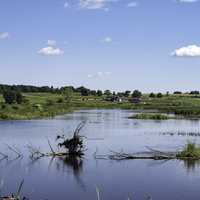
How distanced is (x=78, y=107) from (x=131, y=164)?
75.3 metres

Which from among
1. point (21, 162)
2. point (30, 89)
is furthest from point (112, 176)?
point (30, 89)

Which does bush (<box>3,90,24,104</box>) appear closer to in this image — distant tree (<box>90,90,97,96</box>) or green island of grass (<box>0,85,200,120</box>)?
green island of grass (<box>0,85,200,120</box>)

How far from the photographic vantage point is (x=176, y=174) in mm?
24516

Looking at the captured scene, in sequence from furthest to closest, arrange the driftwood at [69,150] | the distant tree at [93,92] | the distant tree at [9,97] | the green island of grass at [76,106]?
the distant tree at [93,92]
the distant tree at [9,97]
the green island of grass at [76,106]
the driftwood at [69,150]

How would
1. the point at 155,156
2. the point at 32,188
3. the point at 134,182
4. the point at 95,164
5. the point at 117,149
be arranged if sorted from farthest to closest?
the point at 117,149
the point at 155,156
the point at 95,164
the point at 134,182
the point at 32,188

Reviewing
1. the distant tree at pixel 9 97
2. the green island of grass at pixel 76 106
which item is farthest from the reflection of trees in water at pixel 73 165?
the distant tree at pixel 9 97

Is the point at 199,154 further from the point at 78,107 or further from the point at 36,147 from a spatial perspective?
the point at 78,107

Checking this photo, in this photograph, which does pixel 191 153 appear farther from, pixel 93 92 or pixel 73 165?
pixel 93 92

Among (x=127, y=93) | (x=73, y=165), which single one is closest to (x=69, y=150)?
(x=73, y=165)

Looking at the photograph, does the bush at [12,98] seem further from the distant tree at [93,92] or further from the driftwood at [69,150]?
the distant tree at [93,92]

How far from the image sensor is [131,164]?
88.6 feet

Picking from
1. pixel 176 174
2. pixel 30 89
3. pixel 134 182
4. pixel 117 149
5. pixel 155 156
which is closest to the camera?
pixel 134 182

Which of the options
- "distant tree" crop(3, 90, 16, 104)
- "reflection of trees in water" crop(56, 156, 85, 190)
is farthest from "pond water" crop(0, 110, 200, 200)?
"distant tree" crop(3, 90, 16, 104)

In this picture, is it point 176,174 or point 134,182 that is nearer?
point 134,182
